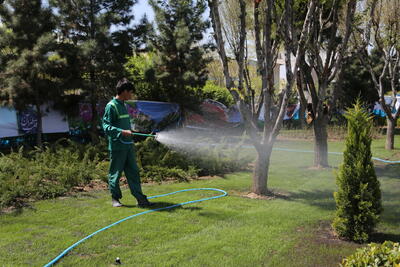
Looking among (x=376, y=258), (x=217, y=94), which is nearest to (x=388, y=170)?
(x=376, y=258)

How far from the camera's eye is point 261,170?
21.4 feet

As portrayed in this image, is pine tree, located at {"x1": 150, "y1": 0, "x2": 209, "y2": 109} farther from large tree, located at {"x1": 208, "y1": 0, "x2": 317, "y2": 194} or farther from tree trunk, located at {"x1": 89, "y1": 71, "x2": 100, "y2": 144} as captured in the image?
large tree, located at {"x1": 208, "y1": 0, "x2": 317, "y2": 194}

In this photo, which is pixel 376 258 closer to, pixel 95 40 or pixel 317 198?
pixel 317 198

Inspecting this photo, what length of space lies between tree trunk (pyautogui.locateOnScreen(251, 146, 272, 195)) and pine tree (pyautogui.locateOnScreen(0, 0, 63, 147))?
6.40 meters

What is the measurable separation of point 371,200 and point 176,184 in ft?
13.8

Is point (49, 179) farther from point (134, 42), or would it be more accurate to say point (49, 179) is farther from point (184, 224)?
point (134, 42)

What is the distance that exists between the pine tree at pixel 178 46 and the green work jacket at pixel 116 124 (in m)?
8.18

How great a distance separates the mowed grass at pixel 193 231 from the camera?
159 inches

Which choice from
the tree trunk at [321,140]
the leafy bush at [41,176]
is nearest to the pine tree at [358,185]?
the leafy bush at [41,176]

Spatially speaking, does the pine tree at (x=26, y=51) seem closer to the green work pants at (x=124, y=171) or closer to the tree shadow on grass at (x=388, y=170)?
the green work pants at (x=124, y=171)

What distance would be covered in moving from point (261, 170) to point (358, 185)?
2.24m

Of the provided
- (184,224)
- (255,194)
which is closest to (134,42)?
(255,194)

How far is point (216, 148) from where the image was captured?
9484mm

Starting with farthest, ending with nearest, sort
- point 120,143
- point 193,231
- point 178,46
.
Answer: point 178,46 < point 120,143 < point 193,231
